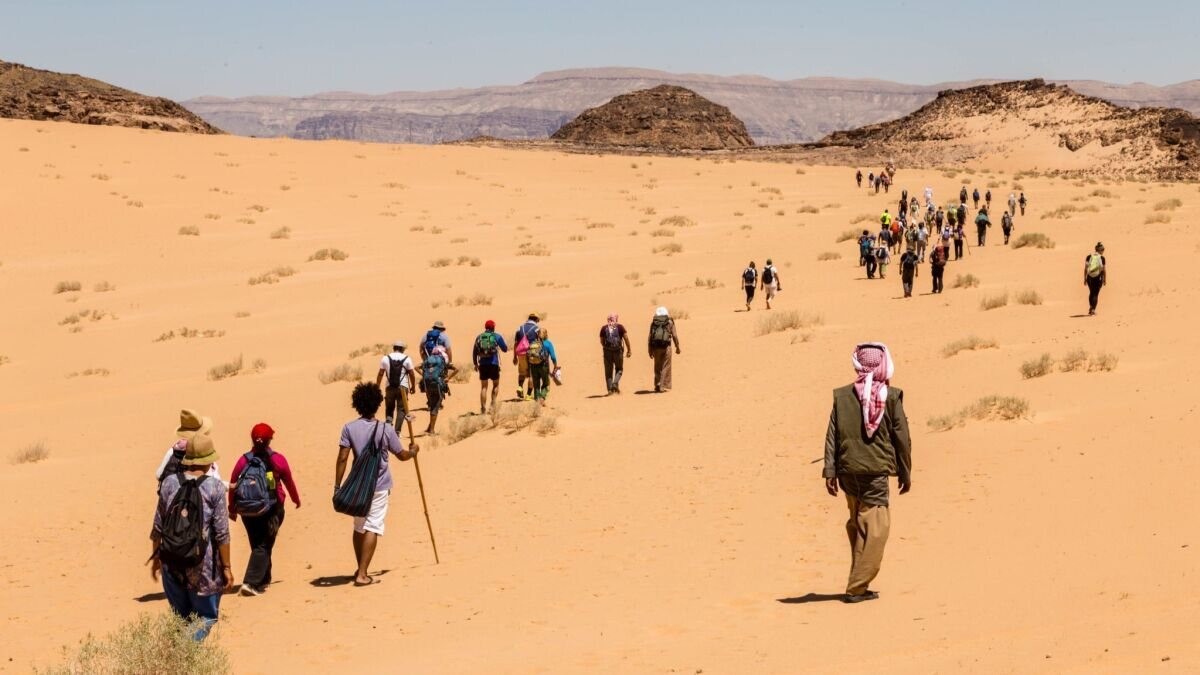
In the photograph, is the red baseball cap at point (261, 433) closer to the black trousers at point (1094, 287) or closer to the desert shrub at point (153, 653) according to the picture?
the desert shrub at point (153, 653)

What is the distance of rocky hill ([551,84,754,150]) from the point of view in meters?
117

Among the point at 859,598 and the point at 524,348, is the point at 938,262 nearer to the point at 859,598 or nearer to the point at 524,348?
the point at 524,348

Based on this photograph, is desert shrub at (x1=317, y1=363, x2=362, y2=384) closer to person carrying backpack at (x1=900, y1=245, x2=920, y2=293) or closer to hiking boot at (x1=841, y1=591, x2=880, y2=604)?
person carrying backpack at (x1=900, y1=245, x2=920, y2=293)

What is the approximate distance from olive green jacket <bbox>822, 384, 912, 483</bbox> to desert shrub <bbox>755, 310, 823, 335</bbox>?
1670 cm

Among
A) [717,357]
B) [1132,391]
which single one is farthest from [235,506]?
[717,357]

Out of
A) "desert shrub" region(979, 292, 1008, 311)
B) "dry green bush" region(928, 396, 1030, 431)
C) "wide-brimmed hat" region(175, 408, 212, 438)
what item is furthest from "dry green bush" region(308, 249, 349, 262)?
"wide-brimmed hat" region(175, 408, 212, 438)

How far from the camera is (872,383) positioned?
8109mm

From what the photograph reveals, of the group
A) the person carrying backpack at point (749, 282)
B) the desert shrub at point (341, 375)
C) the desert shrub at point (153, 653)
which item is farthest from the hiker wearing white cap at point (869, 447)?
the person carrying backpack at point (749, 282)

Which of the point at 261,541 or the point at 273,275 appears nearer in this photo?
the point at 261,541

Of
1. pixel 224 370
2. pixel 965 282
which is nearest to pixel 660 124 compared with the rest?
pixel 965 282

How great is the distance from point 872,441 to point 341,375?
15.1 metres

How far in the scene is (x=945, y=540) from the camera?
407 inches

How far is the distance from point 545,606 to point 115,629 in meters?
3.15

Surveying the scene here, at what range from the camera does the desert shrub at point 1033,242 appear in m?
35.5
